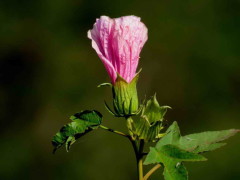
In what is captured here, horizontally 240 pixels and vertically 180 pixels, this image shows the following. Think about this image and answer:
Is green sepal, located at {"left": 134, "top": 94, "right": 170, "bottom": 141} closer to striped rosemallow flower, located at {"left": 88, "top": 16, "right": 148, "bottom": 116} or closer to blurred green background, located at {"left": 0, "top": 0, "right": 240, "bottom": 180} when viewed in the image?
striped rosemallow flower, located at {"left": 88, "top": 16, "right": 148, "bottom": 116}

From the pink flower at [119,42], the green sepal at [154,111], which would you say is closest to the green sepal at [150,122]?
the green sepal at [154,111]

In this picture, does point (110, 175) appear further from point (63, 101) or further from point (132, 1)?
point (132, 1)

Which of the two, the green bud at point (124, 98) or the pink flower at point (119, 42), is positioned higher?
the pink flower at point (119, 42)

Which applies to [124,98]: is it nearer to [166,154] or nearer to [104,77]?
[166,154]

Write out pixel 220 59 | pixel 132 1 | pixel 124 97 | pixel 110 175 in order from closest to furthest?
pixel 124 97
pixel 110 175
pixel 220 59
pixel 132 1

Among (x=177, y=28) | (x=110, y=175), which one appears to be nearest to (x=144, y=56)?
(x=177, y=28)

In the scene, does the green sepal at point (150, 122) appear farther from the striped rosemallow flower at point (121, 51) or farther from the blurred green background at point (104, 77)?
the blurred green background at point (104, 77)

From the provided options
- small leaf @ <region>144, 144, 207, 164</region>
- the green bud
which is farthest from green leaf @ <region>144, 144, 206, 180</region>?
the green bud
